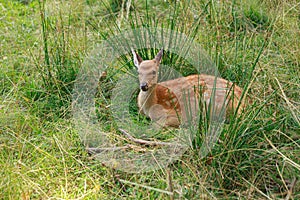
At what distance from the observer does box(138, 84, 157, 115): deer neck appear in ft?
12.3

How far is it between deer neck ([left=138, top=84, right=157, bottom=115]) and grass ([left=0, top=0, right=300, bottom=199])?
30cm

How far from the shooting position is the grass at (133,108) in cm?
278

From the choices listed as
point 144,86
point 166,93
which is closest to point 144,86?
point 144,86

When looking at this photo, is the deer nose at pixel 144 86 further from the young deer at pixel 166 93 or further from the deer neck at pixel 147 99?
the deer neck at pixel 147 99

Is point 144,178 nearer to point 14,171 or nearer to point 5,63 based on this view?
point 14,171

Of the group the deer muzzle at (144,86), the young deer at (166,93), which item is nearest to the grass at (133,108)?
the young deer at (166,93)

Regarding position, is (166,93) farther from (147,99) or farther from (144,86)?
(144,86)

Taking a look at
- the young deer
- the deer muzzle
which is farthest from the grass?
the deer muzzle

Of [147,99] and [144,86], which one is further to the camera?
[147,99]

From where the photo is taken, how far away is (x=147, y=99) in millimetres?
3742

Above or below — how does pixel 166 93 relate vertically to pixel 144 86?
below

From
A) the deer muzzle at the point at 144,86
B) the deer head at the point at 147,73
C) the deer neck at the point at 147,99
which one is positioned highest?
the deer head at the point at 147,73

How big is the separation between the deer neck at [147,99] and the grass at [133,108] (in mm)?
298

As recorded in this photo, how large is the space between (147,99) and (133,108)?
229 mm
